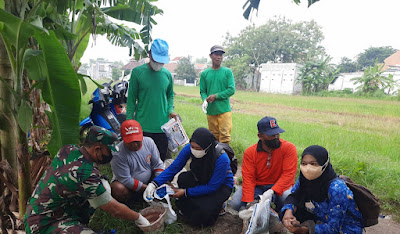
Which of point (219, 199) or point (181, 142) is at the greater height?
point (181, 142)

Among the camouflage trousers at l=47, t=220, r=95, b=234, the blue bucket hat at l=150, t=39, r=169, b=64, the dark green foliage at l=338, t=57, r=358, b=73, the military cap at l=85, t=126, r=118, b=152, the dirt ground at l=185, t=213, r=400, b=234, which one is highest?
the dark green foliage at l=338, t=57, r=358, b=73

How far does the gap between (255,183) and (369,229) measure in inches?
45.3

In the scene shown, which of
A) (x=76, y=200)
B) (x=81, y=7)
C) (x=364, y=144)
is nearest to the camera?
(x=76, y=200)

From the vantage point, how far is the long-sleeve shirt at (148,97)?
2.80 metres

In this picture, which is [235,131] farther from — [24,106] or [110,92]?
[24,106]

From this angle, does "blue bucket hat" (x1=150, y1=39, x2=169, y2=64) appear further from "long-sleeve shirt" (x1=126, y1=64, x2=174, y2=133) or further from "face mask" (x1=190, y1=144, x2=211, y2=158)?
"face mask" (x1=190, y1=144, x2=211, y2=158)

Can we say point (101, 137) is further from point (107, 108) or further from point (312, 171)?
point (107, 108)

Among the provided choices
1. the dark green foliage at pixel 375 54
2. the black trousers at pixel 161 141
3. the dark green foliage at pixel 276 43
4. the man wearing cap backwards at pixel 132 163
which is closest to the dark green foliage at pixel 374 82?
the dark green foliage at pixel 276 43

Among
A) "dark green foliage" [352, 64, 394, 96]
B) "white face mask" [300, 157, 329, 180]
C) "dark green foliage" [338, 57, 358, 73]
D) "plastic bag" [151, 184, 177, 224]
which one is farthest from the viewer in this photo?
"dark green foliage" [338, 57, 358, 73]

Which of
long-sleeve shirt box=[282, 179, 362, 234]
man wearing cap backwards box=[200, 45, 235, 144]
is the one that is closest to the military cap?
long-sleeve shirt box=[282, 179, 362, 234]

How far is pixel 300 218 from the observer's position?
2084 mm

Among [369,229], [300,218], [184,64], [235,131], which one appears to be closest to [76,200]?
[300,218]

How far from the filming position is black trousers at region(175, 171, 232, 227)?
2248 mm

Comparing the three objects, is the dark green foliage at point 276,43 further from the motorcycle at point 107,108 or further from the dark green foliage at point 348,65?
the motorcycle at point 107,108
